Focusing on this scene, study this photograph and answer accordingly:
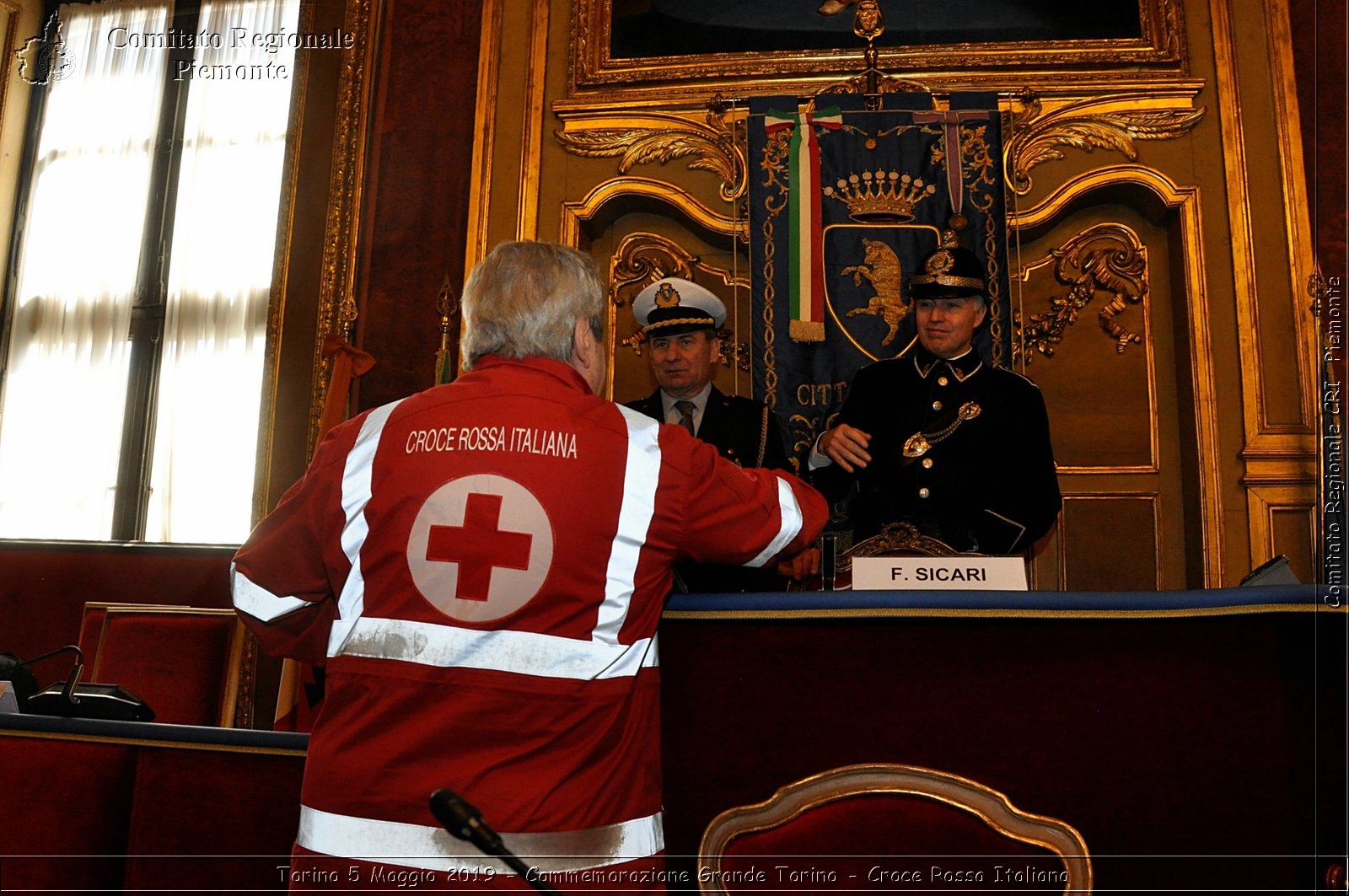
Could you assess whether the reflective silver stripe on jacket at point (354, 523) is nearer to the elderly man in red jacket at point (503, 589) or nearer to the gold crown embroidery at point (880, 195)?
the elderly man in red jacket at point (503, 589)

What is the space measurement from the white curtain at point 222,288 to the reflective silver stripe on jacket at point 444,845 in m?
3.99

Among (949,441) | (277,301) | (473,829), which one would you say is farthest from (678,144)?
(473,829)

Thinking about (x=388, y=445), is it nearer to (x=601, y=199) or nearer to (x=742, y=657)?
(x=742, y=657)

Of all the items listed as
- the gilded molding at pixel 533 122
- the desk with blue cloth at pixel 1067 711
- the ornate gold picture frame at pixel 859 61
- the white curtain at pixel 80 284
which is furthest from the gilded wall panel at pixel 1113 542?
the white curtain at pixel 80 284

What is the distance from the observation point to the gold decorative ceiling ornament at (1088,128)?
172 inches

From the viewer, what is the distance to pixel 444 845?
4.66ft

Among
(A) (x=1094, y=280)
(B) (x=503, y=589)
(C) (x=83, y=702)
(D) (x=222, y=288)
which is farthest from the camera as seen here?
(D) (x=222, y=288)

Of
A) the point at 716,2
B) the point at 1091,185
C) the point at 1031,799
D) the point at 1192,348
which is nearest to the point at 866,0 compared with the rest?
the point at 716,2

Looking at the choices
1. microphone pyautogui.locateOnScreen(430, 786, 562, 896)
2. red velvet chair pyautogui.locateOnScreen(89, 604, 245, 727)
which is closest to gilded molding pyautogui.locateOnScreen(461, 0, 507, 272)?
red velvet chair pyautogui.locateOnScreen(89, 604, 245, 727)

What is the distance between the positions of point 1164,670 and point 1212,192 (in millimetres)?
3332

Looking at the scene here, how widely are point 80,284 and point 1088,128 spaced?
481cm

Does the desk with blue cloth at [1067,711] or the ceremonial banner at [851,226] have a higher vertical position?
the ceremonial banner at [851,226]

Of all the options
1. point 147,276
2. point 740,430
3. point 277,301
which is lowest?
point 740,430

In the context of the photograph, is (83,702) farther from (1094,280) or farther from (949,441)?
(1094,280)
